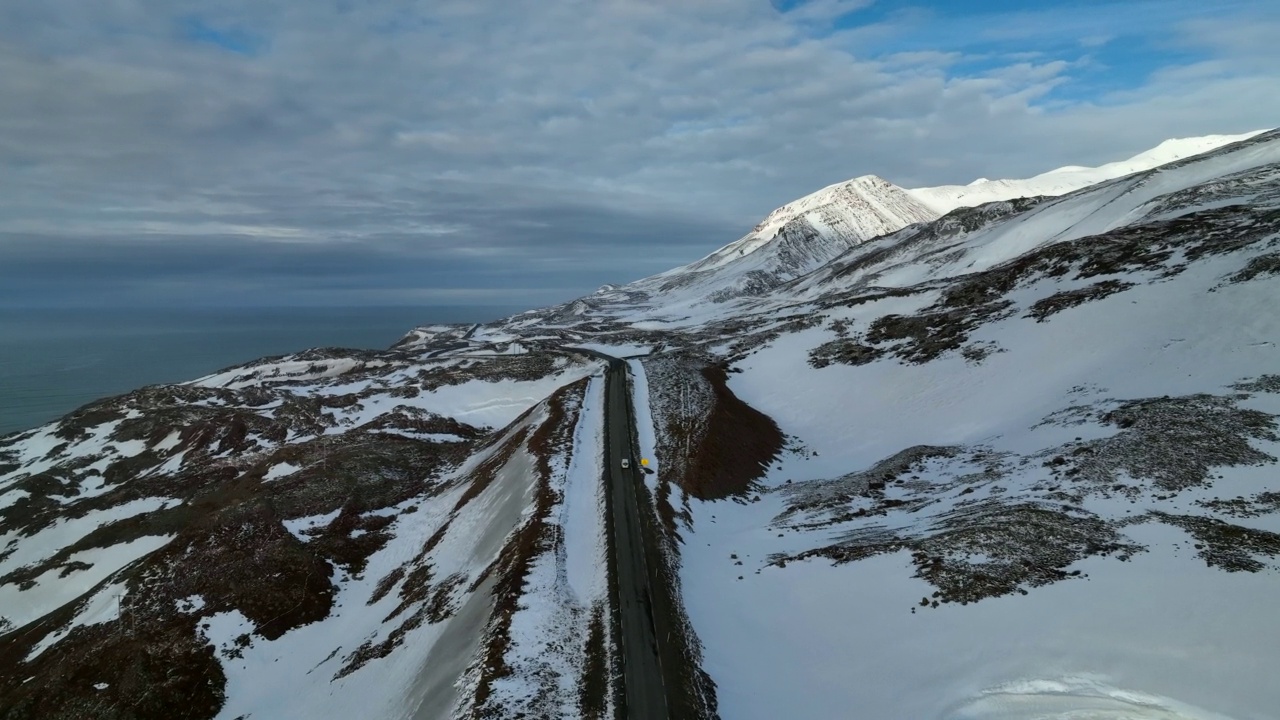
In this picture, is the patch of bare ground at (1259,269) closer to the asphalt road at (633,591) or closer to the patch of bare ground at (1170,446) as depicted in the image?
the patch of bare ground at (1170,446)

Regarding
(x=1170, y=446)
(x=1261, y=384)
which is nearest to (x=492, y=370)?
(x=1170, y=446)

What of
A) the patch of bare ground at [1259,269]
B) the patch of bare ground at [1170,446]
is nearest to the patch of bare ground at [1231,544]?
the patch of bare ground at [1170,446]

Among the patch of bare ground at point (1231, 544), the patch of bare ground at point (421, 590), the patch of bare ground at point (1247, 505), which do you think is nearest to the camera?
the patch of bare ground at point (1231, 544)

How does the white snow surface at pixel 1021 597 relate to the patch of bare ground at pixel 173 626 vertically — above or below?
above

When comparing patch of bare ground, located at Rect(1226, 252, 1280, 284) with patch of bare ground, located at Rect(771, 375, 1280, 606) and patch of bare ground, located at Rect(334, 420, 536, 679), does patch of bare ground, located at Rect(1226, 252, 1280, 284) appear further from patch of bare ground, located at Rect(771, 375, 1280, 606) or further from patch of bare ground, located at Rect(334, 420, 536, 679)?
patch of bare ground, located at Rect(334, 420, 536, 679)

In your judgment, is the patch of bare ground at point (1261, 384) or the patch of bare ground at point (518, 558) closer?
the patch of bare ground at point (518, 558)

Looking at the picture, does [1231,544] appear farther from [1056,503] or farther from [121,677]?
[121,677]

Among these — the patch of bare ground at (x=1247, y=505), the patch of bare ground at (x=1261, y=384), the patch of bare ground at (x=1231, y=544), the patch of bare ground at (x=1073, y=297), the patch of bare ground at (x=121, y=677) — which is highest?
the patch of bare ground at (x=1073, y=297)

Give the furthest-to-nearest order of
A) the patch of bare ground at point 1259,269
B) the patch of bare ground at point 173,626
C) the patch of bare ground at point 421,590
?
the patch of bare ground at point 1259,269, the patch of bare ground at point 421,590, the patch of bare ground at point 173,626

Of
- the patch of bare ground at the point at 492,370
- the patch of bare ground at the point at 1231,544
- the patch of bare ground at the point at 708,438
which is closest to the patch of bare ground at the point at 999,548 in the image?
the patch of bare ground at the point at 1231,544
